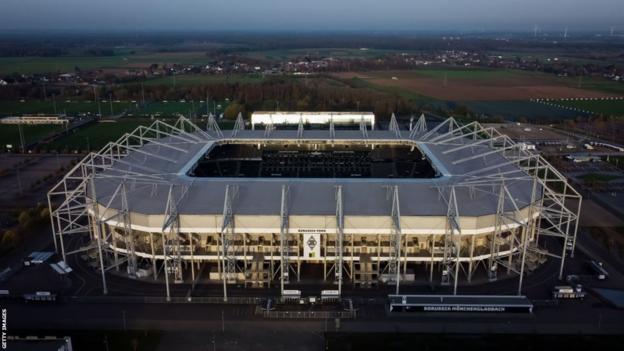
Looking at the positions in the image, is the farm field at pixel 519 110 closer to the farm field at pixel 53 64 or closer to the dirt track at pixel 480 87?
the dirt track at pixel 480 87

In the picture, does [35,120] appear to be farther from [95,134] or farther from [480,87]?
[480,87]

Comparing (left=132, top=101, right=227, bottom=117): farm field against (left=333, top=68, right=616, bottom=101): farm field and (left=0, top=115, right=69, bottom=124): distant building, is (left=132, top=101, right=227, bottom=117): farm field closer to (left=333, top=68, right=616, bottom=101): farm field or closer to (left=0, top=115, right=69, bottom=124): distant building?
(left=0, top=115, right=69, bottom=124): distant building

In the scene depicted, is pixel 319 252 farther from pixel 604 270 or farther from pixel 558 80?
pixel 558 80

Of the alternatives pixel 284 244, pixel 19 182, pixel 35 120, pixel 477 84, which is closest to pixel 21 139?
pixel 35 120

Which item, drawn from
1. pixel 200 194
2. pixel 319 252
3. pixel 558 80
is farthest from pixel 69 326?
pixel 558 80

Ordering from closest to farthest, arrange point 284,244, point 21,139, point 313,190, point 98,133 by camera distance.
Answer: point 284,244
point 313,190
point 21,139
point 98,133
